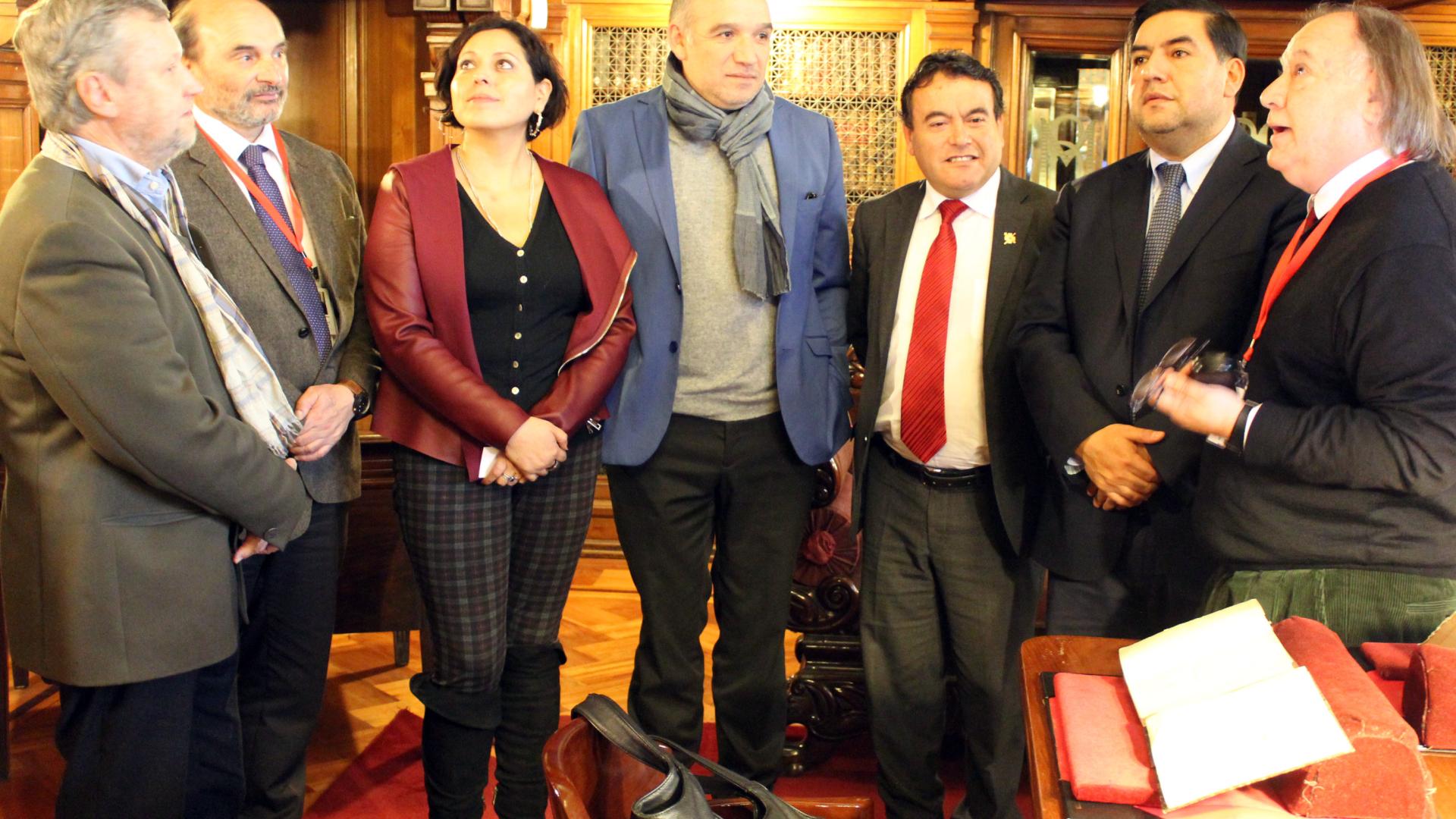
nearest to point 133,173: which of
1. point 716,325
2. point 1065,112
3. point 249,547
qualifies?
point 249,547

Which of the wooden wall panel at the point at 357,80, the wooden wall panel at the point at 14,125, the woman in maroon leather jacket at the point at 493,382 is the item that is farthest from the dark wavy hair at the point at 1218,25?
the wooden wall panel at the point at 14,125

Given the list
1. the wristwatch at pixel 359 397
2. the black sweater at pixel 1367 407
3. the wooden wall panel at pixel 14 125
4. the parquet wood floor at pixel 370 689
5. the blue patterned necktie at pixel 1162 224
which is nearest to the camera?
the black sweater at pixel 1367 407

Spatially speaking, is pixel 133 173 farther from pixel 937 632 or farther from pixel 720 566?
pixel 937 632

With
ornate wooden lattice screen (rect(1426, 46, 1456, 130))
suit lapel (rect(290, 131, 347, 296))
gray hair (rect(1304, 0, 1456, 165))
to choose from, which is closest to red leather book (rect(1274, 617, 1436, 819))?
gray hair (rect(1304, 0, 1456, 165))

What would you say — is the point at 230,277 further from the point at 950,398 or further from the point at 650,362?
the point at 950,398

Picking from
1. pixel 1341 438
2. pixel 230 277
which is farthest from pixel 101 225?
pixel 1341 438

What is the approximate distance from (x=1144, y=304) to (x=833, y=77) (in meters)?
3.02

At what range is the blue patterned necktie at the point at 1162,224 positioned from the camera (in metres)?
2.13

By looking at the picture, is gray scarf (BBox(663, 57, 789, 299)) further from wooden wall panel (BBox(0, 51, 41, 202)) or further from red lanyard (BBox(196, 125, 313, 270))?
wooden wall panel (BBox(0, 51, 41, 202))

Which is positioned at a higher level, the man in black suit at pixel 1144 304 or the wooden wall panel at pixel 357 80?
the wooden wall panel at pixel 357 80

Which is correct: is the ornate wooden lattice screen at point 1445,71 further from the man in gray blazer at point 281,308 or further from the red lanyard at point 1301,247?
the man in gray blazer at point 281,308

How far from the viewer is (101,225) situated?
64.9 inches

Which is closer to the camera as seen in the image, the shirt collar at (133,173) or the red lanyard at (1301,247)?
the red lanyard at (1301,247)

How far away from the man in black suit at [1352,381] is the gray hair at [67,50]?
1.56m
